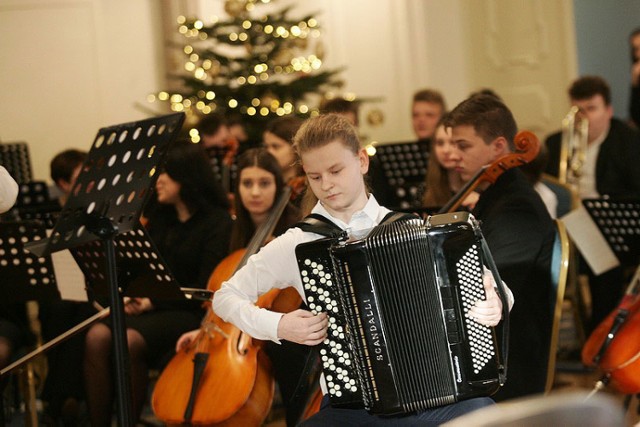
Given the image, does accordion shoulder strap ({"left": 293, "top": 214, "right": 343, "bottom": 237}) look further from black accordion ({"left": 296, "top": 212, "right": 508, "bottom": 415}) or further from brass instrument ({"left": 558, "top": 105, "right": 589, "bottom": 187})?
brass instrument ({"left": 558, "top": 105, "right": 589, "bottom": 187})

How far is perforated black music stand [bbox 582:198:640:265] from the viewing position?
148 inches

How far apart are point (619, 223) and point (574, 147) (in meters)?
1.65

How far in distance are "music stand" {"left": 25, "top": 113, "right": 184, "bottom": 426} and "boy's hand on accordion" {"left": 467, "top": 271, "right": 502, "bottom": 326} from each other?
91 cm

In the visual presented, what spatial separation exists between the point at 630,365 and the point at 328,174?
1.27 metres

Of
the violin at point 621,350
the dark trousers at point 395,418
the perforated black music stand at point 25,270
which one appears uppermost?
the perforated black music stand at point 25,270

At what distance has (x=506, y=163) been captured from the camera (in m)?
3.04

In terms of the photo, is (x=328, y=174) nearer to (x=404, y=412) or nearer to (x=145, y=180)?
(x=145, y=180)

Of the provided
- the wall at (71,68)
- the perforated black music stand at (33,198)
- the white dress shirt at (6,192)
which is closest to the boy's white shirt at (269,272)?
the white dress shirt at (6,192)

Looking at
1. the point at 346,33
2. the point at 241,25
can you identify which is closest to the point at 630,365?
the point at 241,25

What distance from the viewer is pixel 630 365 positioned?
124 inches

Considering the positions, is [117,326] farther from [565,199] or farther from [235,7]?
[235,7]

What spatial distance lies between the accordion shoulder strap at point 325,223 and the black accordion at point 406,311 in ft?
0.38

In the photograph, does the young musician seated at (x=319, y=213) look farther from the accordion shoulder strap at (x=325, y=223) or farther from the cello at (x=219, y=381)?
the cello at (x=219, y=381)

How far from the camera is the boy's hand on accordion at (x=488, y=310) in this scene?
2.33m
